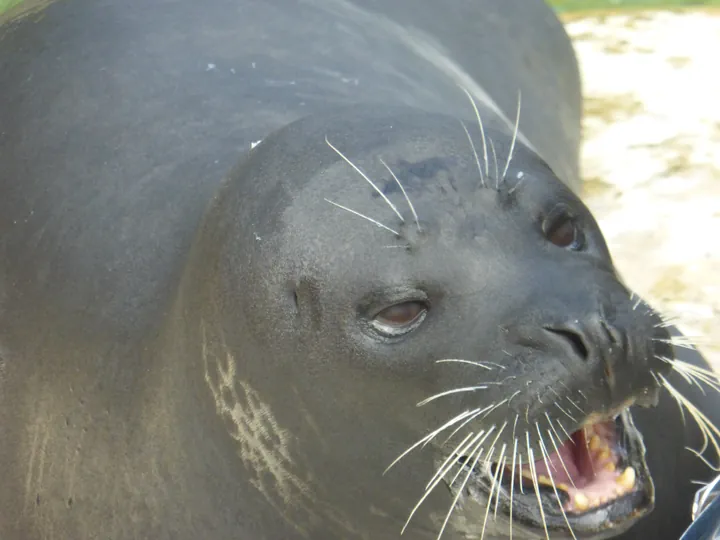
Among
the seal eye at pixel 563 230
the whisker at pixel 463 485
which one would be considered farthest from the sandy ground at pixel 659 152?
the whisker at pixel 463 485

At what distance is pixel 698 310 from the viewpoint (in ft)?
13.3

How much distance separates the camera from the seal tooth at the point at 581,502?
2.07 meters

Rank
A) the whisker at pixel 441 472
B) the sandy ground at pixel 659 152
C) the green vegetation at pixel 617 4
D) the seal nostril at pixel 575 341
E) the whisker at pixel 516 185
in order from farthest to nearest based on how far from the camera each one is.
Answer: the green vegetation at pixel 617 4
the sandy ground at pixel 659 152
the whisker at pixel 516 185
the whisker at pixel 441 472
the seal nostril at pixel 575 341

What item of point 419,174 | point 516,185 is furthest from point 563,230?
point 419,174

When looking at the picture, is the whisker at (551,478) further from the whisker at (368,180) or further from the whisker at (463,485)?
the whisker at (368,180)

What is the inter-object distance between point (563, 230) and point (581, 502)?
51 cm

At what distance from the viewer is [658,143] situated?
5.29 metres

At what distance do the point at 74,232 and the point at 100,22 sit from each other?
75 cm

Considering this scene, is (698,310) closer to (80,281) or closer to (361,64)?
(361,64)

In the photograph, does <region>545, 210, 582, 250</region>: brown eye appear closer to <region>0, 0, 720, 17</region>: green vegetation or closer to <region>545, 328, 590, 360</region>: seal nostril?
<region>545, 328, 590, 360</region>: seal nostril

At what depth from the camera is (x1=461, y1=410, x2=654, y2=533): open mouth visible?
2068mm

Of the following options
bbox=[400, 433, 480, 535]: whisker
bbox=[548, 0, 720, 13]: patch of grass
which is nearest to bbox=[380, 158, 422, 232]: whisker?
bbox=[400, 433, 480, 535]: whisker

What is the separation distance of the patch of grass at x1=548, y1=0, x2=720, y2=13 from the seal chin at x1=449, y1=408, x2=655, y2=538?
5.30 m

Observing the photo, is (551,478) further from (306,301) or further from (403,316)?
(306,301)
